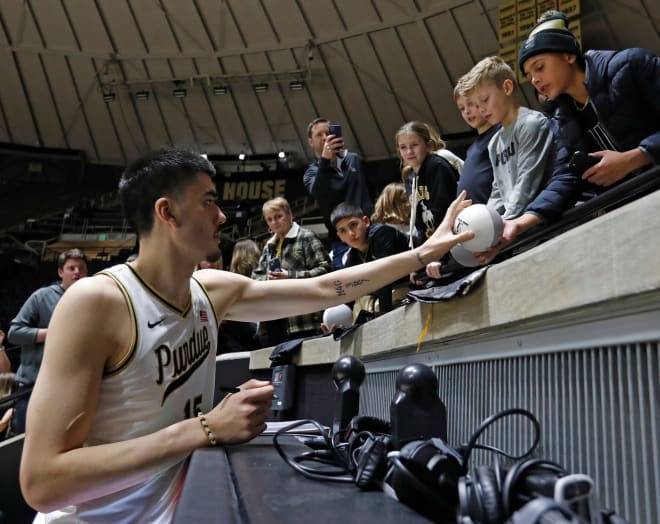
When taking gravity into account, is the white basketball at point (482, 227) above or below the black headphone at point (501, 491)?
above

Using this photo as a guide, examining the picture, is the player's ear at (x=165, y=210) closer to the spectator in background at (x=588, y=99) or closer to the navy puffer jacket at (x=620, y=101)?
the spectator in background at (x=588, y=99)

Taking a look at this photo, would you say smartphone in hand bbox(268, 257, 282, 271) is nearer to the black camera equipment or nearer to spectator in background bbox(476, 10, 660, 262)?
spectator in background bbox(476, 10, 660, 262)

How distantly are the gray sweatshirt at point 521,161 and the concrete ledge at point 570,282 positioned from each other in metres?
0.54

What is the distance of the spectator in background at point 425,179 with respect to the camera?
9.54 ft

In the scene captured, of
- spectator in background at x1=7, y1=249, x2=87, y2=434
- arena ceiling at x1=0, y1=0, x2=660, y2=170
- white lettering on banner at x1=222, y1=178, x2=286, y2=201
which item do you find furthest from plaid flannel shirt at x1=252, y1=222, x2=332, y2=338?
white lettering on banner at x1=222, y1=178, x2=286, y2=201

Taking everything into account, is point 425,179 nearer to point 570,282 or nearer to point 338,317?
point 338,317

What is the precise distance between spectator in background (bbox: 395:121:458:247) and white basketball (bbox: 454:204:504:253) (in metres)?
1.28

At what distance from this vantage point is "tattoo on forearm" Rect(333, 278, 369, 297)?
73.1 inches

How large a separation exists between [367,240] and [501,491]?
2589mm

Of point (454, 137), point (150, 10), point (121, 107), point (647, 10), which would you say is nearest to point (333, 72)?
point (454, 137)

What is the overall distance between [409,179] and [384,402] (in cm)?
152

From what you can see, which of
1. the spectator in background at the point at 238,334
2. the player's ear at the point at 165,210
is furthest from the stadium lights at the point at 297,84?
the player's ear at the point at 165,210

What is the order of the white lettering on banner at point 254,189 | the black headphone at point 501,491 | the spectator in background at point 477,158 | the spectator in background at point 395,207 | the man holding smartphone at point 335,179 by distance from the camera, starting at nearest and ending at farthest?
the black headphone at point 501,491 → the spectator in background at point 477,158 → the spectator in background at point 395,207 → the man holding smartphone at point 335,179 → the white lettering on banner at point 254,189

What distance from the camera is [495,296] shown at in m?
1.32
